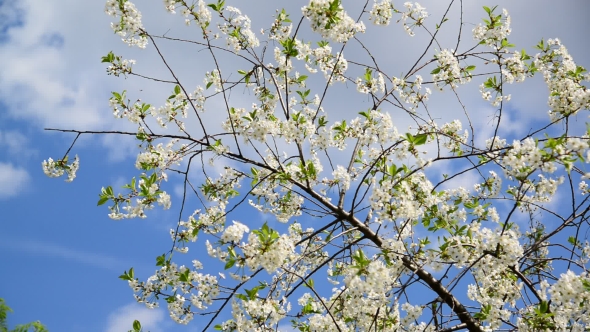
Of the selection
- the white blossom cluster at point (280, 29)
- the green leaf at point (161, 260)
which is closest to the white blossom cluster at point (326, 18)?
the white blossom cluster at point (280, 29)

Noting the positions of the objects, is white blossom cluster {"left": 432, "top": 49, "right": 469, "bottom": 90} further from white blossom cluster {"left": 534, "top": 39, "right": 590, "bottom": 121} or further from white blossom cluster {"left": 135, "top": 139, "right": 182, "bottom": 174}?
white blossom cluster {"left": 135, "top": 139, "right": 182, "bottom": 174}

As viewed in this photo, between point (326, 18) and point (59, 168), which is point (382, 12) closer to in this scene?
point (326, 18)

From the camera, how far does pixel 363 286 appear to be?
309cm

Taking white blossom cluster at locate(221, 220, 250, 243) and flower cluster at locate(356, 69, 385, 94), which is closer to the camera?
white blossom cluster at locate(221, 220, 250, 243)

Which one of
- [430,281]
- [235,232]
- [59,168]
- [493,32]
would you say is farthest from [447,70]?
[59,168]

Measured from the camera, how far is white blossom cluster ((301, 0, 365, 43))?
3689 mm

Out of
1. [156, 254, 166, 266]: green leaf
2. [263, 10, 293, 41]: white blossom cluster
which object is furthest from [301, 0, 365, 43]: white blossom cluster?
[156, 254, 166, 266]: green leaf

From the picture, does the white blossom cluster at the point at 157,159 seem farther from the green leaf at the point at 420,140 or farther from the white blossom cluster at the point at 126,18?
the green leaf at the point at 420,140

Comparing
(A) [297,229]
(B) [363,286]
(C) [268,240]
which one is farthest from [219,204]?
(B) [363,286]

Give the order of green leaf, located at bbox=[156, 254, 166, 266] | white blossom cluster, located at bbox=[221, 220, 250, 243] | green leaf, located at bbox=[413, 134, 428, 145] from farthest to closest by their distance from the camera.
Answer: green leaf, located at bbox=[156, 254, 166, 266]
green leaf, located at bbox=[413, 134, 428, 145]
white blossom cluster, located at bbox=[221, 220, 250, 243]

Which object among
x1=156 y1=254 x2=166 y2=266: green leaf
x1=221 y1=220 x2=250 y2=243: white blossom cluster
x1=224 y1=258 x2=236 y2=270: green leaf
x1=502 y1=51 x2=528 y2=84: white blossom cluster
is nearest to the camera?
x1=221 y1=220 x2=250 y2=243: white blossom cluster

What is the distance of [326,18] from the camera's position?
3.73 metres

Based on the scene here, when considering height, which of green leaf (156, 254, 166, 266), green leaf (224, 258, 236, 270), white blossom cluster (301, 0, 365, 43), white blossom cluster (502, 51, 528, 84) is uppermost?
white blossom cluster (502, 51, 528, 84)

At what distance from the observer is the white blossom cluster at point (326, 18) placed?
369 cm
